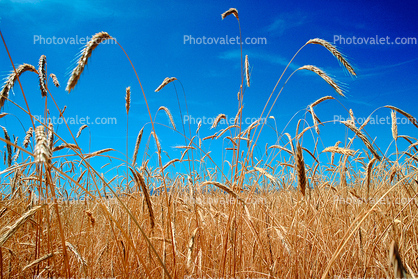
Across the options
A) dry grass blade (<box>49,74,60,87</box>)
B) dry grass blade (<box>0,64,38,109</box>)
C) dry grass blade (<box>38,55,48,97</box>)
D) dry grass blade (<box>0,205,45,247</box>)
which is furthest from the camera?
dry grass blade (<box>49,74,60,87</box>)

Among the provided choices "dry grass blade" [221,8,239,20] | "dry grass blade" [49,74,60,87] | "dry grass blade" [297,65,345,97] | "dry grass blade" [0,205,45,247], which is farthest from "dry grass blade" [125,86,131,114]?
"dry grass blade" [297,65,345,97]

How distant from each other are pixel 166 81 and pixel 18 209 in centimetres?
321

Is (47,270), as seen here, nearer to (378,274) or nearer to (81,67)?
(81,67)

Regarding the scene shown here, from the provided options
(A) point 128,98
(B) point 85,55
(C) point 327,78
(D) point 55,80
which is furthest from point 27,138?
(C) point 327,78

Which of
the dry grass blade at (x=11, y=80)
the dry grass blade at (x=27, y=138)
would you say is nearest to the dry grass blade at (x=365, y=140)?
the dry grass blade at (x=11, y=80)

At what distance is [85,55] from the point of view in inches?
63.1

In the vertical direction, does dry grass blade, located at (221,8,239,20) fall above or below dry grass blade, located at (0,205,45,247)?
above

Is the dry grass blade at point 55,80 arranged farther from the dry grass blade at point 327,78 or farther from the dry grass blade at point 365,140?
the dry grass blade at point 365,140

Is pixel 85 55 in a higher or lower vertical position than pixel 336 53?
lower

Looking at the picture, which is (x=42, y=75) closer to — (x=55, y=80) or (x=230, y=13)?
(x=55, y=80)

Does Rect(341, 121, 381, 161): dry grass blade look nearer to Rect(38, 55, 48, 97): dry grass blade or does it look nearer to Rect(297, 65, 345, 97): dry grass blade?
Rect(297, 65, 345, 97): dry grass blade

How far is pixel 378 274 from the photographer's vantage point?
7.61 ft

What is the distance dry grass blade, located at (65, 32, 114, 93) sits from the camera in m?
1.47

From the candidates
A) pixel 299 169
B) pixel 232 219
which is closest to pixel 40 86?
pixel 232 219
